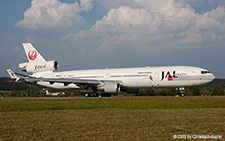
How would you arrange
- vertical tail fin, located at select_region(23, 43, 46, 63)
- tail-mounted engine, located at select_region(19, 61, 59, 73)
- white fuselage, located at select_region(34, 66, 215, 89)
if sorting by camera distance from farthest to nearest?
vertical tail fin, located at select_region(23, 43, 46, 63), tail-mounted engine, located at select_region(19, 61, 59, 73), white fuselage, located at select_region(34, 66, 215, 89)

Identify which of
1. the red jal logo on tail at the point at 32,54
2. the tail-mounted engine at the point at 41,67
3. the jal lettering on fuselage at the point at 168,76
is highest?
the red jal logo on tail at the point at 32,54

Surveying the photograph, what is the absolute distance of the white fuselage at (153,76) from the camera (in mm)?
35125

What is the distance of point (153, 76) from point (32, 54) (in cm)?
2299

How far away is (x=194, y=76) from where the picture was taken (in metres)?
34.9

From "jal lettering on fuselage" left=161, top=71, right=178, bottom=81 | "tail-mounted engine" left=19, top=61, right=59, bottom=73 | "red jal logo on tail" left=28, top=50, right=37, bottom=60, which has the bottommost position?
"jal lettering on fuselage" left=161, top=71, right=178, bottom=81

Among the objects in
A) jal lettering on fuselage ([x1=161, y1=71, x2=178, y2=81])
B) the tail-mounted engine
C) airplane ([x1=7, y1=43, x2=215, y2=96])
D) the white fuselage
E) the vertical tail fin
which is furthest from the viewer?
the vertical tail fin

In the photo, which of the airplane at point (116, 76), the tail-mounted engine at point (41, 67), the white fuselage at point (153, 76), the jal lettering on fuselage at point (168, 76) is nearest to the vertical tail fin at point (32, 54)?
the airplane at point (116, 76)

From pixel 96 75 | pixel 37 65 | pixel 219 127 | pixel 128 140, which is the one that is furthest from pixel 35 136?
pixel 37 65

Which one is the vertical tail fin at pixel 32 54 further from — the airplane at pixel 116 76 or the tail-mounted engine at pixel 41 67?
the tail-mounted engine at pixel 41 67

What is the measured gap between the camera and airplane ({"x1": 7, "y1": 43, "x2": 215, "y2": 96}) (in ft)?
116

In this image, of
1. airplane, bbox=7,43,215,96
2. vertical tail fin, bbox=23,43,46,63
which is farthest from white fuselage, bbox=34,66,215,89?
vertical tail fin, bbox=23,43,46,63

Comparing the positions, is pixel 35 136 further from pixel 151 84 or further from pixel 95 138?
pixel 151 84

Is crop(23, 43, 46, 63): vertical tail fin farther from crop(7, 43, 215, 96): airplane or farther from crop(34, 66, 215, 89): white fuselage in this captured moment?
crop(34, 66, 215, 89): white fuselage

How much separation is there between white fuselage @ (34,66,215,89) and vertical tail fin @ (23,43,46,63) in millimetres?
8594
